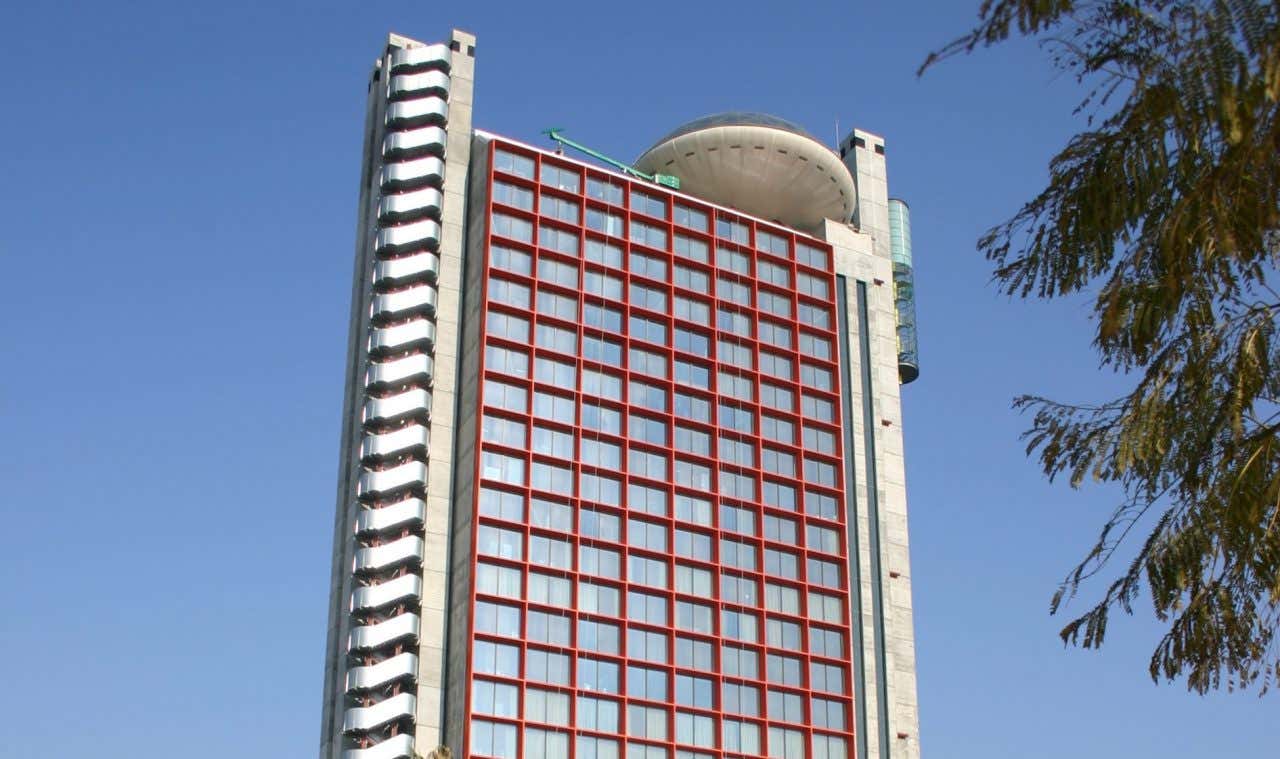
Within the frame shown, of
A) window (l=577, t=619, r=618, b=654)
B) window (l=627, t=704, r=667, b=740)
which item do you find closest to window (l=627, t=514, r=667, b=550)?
window (l=577, t=619, r=618, b=654)

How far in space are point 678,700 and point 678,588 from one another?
767cm

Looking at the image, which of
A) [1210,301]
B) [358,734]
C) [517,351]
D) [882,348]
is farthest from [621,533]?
[1210,301]

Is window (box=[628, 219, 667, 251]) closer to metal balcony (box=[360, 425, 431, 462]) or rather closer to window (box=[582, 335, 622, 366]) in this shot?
window (box=[582, 335, 622, 366])

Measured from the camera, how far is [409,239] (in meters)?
115

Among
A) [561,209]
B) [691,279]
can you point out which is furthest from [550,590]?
[561,209]

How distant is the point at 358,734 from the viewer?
102m

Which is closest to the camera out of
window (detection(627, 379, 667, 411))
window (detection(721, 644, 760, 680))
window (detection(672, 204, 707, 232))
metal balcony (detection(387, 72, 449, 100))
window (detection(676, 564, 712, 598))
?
window (detection(721, 644, 760, 680))

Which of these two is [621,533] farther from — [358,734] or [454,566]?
[358,734]

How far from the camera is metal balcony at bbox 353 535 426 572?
10481cm

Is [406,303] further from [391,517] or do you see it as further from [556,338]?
[391,517]

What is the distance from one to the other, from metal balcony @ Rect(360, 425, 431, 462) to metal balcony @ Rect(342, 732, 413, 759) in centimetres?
1828

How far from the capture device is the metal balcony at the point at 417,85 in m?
120

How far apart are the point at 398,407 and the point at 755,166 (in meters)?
36.4

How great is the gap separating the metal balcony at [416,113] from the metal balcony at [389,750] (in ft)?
143
